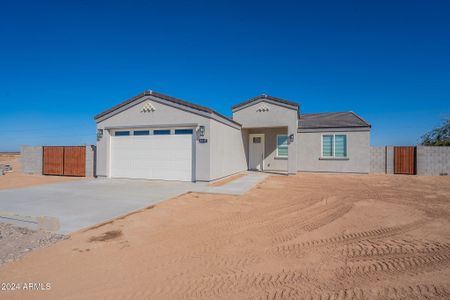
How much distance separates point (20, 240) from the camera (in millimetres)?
4387

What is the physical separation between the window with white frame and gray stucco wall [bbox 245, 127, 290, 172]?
2804 mm

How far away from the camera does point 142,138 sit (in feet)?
41.3

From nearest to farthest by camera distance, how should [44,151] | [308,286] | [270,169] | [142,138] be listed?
[308,286] → [142,138] → [44,151] → [270,169]

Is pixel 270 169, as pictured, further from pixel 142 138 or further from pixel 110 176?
pixel 110 176

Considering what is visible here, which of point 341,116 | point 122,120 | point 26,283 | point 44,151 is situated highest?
point 341,116

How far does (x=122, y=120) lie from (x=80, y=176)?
16.0 feet

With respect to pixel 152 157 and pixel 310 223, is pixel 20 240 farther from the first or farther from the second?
pixel 152 157

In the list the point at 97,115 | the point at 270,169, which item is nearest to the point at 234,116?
the point at 270,169

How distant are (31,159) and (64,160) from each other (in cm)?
295

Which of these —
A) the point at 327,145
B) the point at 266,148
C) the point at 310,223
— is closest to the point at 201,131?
the point at 310,223

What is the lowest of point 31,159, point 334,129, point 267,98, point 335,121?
point 31,159

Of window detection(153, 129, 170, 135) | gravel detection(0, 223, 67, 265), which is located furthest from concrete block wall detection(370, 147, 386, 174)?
gravel detection(0, 223, 67, 265)

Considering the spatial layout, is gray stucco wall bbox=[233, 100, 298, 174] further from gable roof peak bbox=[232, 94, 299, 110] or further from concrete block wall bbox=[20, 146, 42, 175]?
concrete block wall bbox=[20, 146, 42, 175]

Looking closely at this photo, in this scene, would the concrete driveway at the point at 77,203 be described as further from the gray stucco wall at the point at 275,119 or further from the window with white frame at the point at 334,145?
the window with white frame at the point at 334,145
